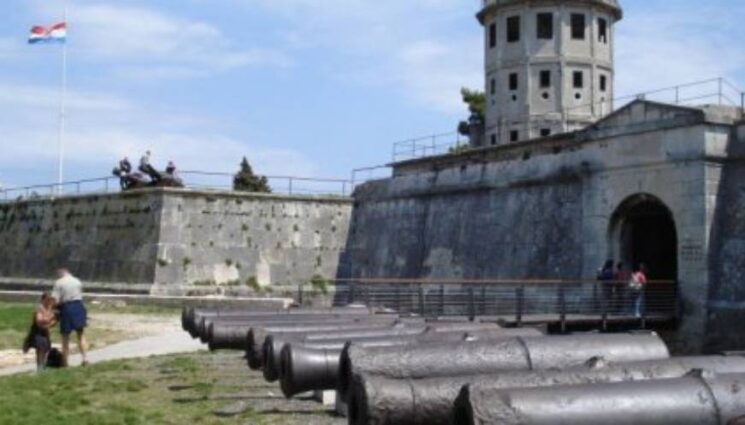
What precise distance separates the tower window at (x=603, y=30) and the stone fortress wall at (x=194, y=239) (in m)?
14.1

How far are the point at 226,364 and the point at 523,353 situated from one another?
8.68 m

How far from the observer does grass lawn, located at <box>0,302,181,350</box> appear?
742 inches

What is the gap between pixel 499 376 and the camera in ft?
18.4

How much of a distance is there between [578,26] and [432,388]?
3793cm

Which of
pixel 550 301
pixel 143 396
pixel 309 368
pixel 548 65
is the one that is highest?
pixel 548 65

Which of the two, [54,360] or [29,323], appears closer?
[54,360]

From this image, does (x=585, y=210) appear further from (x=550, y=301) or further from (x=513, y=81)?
(x=513, y=81)

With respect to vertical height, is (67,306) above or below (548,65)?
below

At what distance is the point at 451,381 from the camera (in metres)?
5.67

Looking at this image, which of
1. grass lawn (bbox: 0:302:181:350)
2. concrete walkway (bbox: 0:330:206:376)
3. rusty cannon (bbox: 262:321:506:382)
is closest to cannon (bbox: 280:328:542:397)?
rusty cannon (bbox: 262:321:506:382)

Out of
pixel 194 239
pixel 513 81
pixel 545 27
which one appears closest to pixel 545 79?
pixel 513 81

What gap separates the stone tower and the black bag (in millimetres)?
28820

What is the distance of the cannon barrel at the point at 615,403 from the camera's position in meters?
4.50

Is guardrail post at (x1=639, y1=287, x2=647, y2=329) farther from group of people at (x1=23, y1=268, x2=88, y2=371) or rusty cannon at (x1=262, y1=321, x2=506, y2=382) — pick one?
group of people at (x1=23, y1=268, x2=88, y2=371)
